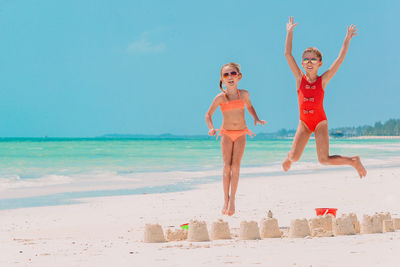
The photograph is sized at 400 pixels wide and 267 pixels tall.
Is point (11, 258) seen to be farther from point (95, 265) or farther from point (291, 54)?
point (291, 54)

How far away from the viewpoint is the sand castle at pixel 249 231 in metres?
7.47

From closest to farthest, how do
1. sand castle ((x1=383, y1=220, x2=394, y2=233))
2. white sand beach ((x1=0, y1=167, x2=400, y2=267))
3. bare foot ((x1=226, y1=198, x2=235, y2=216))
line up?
1. white sand beach ((x1=0, y1=167, x2=400, y2=267))
2. bare foot ((x1=226, y1=198, x2=235, y2=216))
3. sand castle ((x1=383, y1=220, x2=394, y2=233))

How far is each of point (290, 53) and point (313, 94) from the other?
0.64 metres

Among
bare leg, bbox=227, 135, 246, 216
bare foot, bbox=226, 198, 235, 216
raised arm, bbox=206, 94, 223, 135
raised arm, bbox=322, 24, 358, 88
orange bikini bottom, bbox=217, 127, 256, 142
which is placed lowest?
bare foot, bbox=226, 198, 235, 216

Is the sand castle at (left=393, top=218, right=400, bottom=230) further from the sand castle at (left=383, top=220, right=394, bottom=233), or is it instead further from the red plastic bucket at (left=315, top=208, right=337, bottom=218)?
the red plastic bucket at (left=315, top=208, right=337, bottom=218)

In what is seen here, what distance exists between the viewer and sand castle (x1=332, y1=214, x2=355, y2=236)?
7.66 m

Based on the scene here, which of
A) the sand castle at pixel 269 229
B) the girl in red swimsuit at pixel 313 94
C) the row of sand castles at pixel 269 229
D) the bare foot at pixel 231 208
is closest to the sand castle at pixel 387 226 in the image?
the row of sand castles at pixel 269 229

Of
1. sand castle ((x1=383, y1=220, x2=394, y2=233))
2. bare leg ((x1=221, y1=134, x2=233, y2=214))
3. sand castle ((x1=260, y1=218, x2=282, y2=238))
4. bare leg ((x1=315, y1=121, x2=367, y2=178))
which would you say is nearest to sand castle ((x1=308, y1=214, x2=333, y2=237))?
sand castle ((x1=260, y1=218, x2=282, y2=238))

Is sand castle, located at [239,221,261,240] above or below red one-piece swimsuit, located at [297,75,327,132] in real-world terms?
below

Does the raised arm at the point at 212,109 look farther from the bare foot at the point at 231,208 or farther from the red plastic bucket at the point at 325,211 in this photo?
the red plastic bucket at the point at 325,211

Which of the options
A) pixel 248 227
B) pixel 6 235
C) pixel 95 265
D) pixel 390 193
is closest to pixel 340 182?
pixel 390 193

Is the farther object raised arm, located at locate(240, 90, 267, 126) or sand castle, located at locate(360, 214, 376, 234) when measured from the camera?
sand castle, located at locate(360, 214, 376, 234)

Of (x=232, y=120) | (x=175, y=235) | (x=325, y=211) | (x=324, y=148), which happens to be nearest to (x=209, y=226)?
(x=175, y=235)

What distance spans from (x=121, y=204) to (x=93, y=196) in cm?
208
